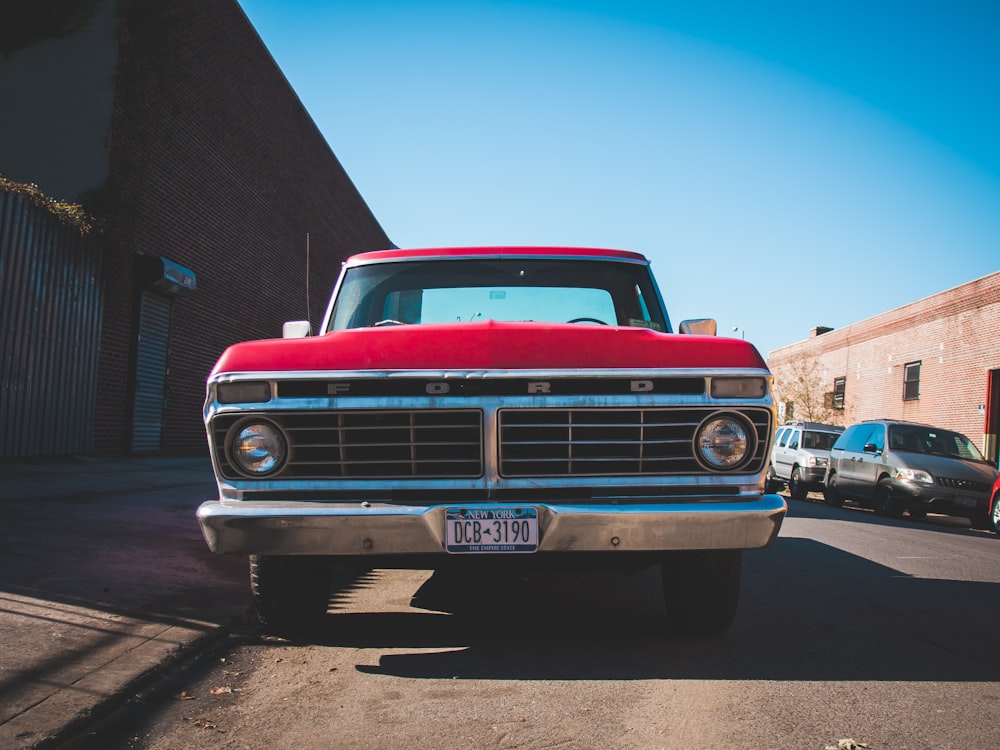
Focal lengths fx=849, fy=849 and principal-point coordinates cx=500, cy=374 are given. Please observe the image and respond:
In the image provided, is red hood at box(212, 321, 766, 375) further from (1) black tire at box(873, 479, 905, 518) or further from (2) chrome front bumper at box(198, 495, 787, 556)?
(1) black tire at box(873, 479, 905, 518)

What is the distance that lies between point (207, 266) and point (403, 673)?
13287 millimetres

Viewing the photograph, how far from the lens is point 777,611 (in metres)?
4.88

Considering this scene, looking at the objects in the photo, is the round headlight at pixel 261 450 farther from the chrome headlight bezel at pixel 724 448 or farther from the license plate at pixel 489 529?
the chrome headlight bezel at pixel 724 448

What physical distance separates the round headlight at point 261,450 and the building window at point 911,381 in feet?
78.2

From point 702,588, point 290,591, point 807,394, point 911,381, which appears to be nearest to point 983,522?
point 702,588

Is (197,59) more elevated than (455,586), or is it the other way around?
(197,59)

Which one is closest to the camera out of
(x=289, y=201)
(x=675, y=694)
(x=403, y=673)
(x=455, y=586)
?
(x=675, y=694)

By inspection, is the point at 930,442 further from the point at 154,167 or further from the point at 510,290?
the point at 154,167

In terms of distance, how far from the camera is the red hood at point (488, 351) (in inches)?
135

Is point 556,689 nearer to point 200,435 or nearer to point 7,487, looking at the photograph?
point 7,487

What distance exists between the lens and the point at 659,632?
422cm

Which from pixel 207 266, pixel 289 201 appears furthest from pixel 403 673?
pixel 289 201

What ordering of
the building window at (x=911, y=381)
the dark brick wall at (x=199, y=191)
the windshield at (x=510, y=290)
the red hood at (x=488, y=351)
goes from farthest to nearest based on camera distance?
the building window at (x=911, y=381)
the dark brick wall at (x=199, y=191)
the windshield at (x=510, y=290)
the red hood at (x=488, y=351)

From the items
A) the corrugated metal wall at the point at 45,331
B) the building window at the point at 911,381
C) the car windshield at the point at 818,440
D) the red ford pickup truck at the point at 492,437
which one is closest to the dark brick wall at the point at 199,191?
the corrugated metal wall at the point at 45,331
